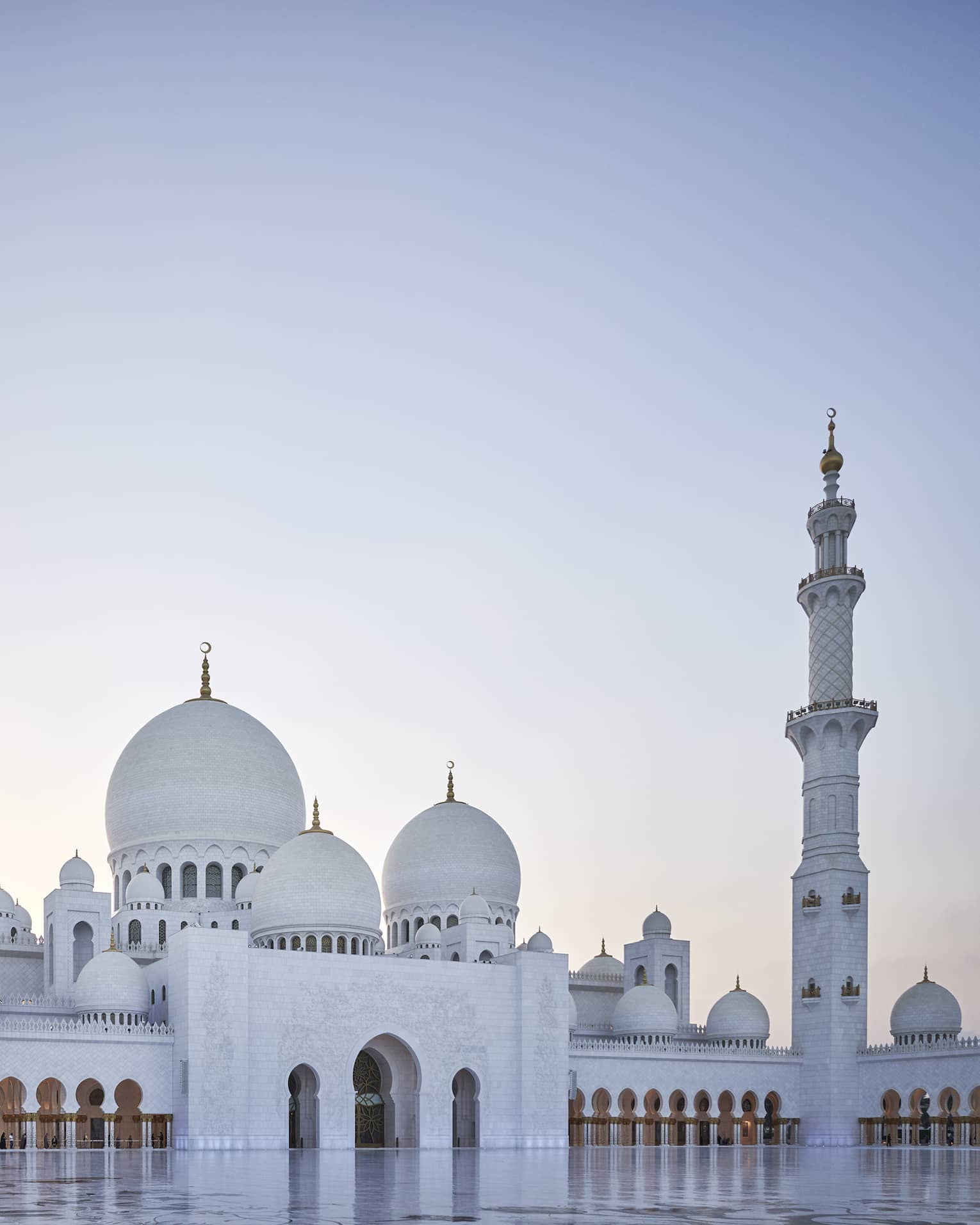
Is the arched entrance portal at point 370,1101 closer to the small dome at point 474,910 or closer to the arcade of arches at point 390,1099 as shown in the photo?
the arcade of arches at point 390,1099

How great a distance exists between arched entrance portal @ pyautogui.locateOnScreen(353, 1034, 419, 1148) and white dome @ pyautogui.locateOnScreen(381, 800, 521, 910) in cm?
792

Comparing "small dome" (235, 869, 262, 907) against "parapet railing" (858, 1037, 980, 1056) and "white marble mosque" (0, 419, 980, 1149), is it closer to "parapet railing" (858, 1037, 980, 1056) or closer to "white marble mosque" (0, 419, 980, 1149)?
"white marble mosque" (0, 419, 980, 1149)

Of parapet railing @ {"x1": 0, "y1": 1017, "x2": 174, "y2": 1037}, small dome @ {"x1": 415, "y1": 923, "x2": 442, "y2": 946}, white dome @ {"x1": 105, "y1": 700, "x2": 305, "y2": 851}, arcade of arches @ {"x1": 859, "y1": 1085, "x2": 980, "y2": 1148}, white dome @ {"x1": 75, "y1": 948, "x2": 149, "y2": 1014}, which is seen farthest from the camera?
small dome @ {"x1": 415, "y1": 923, "x2": 442, "y2": 946}

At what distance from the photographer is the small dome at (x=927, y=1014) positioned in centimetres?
3928

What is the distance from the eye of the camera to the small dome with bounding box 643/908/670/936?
4503cm

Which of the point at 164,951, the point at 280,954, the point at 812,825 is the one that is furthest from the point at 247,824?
the point at 812,825

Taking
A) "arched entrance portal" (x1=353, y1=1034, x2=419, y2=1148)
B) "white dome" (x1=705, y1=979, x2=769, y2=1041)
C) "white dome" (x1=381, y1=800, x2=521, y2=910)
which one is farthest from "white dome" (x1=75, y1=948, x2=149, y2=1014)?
"white dome" (x1=705, y1=979, x2=769, y2=1041)

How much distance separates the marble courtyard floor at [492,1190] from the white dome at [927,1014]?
15176 millimetres

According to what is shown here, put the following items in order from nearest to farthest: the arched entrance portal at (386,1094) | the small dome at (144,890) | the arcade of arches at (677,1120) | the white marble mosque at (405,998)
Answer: the white marble mosque at (405,998)
the arched entrance portal at (386,1094)
the small dome at (144,890)
the arcade of arches at (677,1120)

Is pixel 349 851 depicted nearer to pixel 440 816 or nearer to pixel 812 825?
pixel 440 816

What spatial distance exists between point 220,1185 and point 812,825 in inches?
1105

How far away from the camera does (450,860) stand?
4262 centimetres

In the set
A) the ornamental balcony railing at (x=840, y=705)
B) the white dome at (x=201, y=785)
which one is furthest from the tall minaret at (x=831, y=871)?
the white dome at (x=201, y=785)

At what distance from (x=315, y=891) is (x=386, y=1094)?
519 centimetres
